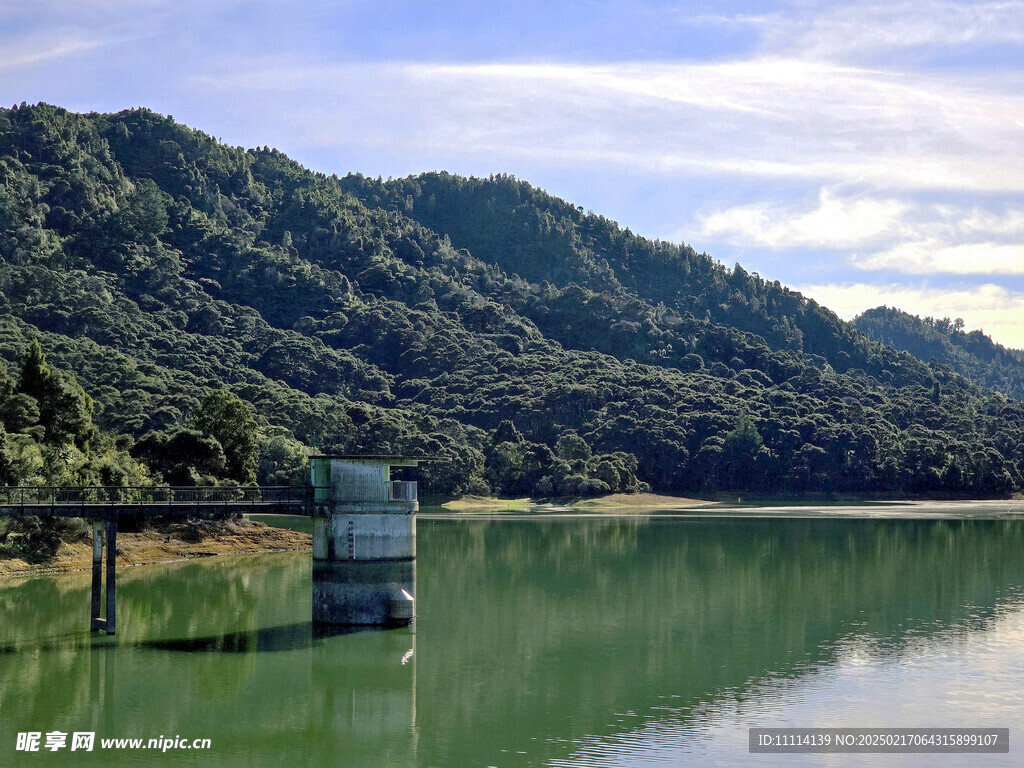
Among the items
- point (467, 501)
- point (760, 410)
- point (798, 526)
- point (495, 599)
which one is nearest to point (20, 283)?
point (467, 501)

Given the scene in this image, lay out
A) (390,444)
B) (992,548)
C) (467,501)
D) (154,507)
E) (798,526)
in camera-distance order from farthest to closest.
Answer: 1. (390,444)
2. (467,501)
3. (798,526)
4. (992,548)
5. (154,507)

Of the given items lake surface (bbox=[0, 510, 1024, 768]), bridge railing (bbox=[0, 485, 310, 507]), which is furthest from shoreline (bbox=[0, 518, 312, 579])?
bridge railing (bbox=[0, 485, 310, 507])

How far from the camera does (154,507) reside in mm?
46781

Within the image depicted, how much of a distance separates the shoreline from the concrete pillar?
2350 centimetres

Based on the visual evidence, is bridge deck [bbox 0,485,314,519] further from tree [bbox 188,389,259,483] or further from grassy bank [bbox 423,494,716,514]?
grassy bank [bbox 423,494,716,514]

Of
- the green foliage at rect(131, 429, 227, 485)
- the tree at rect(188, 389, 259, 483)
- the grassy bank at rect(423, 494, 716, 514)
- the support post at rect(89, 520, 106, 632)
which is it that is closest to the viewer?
the support post at rect(89, 520, 106, 632)

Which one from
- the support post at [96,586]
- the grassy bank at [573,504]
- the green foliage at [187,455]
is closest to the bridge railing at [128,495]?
the support post at [96,586]

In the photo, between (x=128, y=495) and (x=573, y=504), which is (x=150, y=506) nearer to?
(x=128, y=495)

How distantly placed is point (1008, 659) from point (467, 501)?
106965 mm

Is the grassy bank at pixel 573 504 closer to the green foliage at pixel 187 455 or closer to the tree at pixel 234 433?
the tree at pixel 234 433

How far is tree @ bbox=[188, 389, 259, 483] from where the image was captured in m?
89.8

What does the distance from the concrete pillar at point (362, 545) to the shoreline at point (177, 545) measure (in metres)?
23.5

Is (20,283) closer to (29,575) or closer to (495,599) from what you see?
(29,575)

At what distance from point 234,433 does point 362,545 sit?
1898 inches
